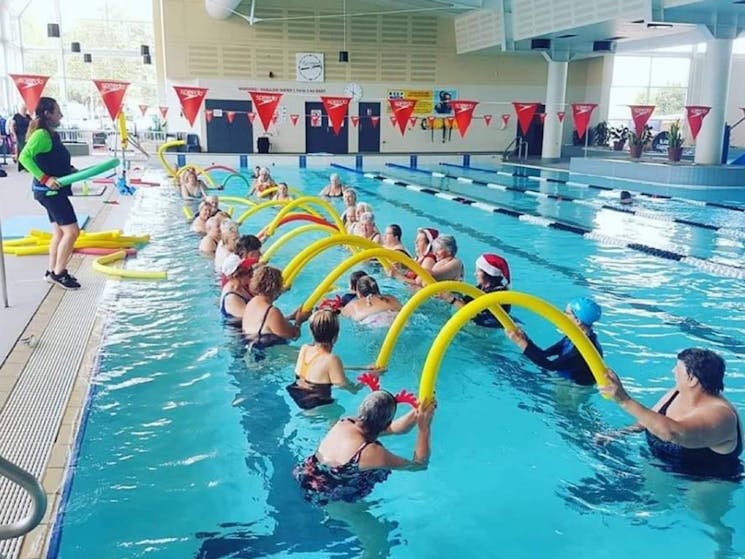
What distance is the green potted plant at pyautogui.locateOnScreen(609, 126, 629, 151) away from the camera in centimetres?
2631

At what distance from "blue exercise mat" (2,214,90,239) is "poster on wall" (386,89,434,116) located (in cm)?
1730

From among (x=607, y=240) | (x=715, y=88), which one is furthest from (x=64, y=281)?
(x=715, y=88)

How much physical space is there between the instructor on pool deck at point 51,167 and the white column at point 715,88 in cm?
1494

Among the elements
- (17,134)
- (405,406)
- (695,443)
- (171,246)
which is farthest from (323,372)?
(17,134)

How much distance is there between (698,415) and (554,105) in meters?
20.5

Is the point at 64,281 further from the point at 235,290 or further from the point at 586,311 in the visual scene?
the point at 586,311

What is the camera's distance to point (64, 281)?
624 cm

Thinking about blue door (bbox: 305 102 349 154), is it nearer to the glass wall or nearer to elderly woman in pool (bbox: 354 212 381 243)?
the glass wall

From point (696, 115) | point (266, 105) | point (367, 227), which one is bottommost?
point (367, 227)

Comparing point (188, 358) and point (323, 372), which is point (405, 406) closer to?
point (323, 372)

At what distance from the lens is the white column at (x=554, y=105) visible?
70.9 ft

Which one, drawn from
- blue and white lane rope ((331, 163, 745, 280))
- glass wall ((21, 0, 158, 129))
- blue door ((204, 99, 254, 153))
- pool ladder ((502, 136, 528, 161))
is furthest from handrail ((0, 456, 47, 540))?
glass wall ((21, 0, 158, 129))

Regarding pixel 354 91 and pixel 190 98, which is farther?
pixel 354 91

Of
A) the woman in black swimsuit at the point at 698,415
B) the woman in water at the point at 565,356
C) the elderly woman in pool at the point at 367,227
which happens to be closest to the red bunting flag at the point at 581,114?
the elderly woman in pool at the point at 367,227
